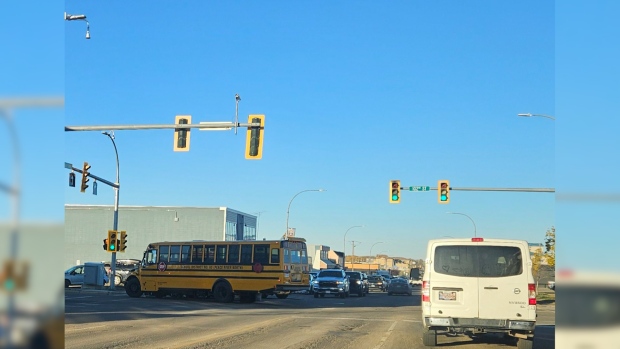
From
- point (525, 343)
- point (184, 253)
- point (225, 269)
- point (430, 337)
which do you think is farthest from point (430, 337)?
point (184, 253)

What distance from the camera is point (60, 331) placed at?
190 centimetres

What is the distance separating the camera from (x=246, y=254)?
101 ft

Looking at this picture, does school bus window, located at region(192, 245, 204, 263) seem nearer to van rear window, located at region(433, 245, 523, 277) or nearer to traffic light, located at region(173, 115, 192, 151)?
traffic light, located at region(173, 115, 192, 151)

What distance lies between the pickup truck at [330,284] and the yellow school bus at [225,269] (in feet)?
26.5

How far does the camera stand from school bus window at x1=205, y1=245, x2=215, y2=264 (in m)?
31.2

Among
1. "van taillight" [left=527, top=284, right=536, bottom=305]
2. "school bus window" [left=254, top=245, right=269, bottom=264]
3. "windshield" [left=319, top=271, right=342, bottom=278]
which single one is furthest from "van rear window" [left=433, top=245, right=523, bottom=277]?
"windshield" [left=319, top=271, right=342, bottom=278]

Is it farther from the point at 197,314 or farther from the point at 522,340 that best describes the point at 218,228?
the point at 522,340

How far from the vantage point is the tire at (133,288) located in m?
33.1

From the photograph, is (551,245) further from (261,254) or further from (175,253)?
(175,253)

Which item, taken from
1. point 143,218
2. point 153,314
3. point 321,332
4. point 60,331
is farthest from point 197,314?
point 143,218

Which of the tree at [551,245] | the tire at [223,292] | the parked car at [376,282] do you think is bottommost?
the parked car at [376,282]

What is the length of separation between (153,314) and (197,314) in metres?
1.52

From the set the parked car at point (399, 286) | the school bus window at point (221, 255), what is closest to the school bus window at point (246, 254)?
the school bus window at point (221, 255)

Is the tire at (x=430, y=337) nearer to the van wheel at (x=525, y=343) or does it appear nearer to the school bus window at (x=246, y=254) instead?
the van wheel at (x=525, y=343)
